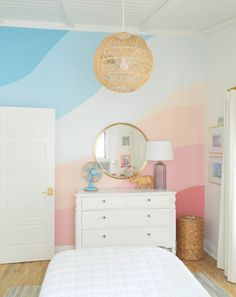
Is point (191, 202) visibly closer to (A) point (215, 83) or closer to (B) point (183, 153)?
(B) point (183, 153)

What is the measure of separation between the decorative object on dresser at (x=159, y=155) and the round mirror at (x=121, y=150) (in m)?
0.26

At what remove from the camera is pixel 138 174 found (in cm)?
450

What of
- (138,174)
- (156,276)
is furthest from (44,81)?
(156,276)

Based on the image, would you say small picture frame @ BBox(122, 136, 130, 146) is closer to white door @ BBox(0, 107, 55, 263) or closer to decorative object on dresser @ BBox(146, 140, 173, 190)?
decorative object on dresser @ BBox(146, 140, 173, 190)

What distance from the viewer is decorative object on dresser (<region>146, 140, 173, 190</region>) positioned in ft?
13.6

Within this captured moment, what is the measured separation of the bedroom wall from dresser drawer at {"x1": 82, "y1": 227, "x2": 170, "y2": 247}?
1.82ft

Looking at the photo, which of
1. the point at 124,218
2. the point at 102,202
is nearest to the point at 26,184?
the point at 102,202

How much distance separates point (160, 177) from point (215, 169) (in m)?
0.74

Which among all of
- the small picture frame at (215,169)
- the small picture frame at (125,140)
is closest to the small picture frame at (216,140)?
the small picture frame at (215,169)

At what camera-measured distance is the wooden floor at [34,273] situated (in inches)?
136

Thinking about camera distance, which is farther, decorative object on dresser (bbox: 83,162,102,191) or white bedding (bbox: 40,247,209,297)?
decorative object on dresser (bbox: 83,162,102,191)

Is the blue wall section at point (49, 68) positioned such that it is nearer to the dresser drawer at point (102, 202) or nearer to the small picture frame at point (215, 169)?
the dresser drawer at point (102, 202)

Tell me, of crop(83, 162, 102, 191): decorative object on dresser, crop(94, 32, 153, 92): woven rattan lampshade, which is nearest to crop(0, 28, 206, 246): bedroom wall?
crop(83, 162, 102, 191): decorative object on dresser

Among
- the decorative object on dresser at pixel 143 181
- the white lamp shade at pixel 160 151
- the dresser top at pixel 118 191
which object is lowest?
the dresser top at pixel 118 191
